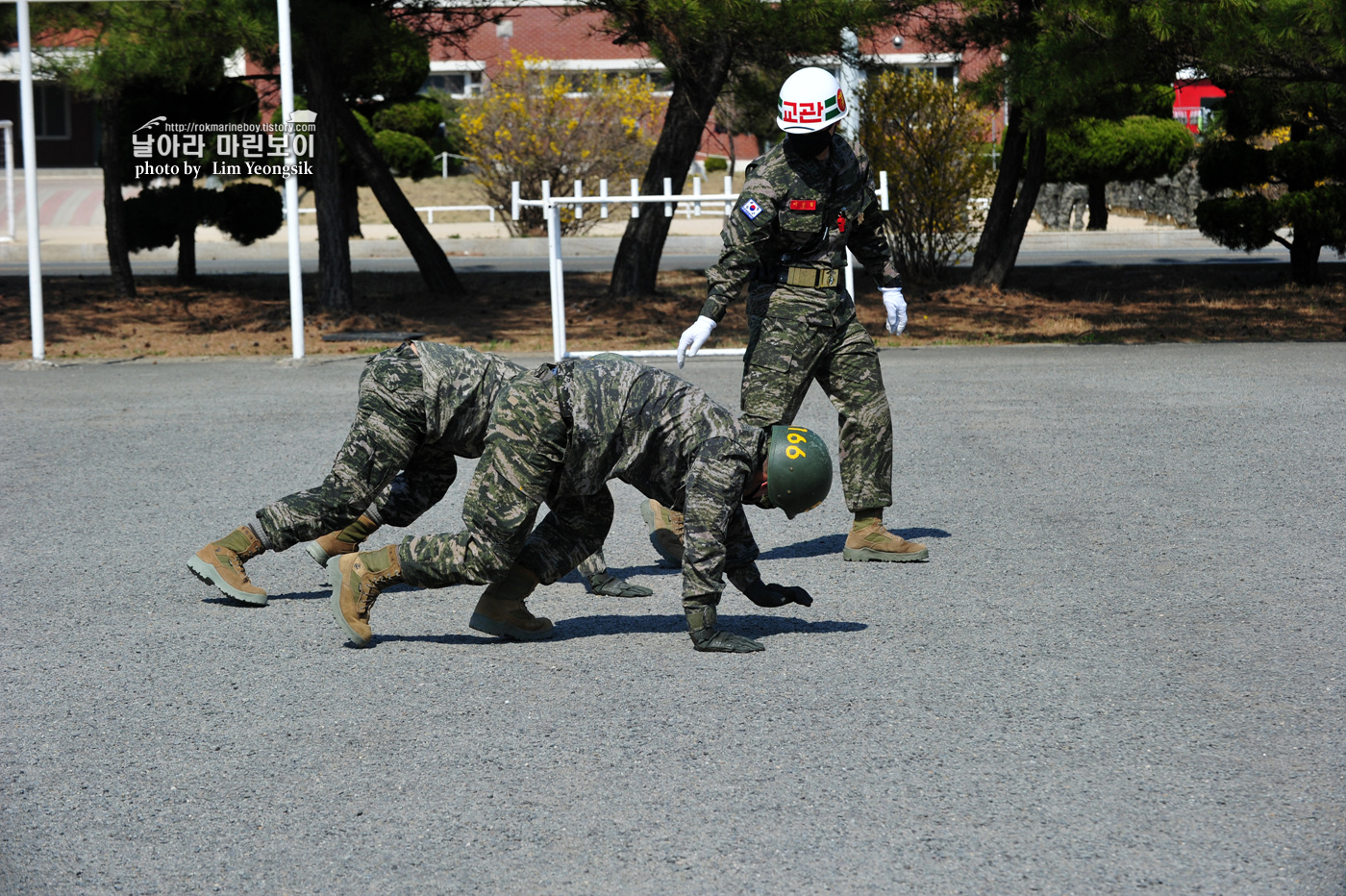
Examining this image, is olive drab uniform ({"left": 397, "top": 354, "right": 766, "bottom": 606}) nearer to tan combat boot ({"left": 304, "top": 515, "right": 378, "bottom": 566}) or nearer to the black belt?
tan combat boot ({"left": 304, "top": 515, "right": 378, "bottom": 566})

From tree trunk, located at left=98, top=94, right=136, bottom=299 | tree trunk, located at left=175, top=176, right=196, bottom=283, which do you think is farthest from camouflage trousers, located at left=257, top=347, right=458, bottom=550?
tree trunk, located at left=175, top=176, right=196, bottom=283

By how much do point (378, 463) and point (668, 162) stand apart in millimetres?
12188

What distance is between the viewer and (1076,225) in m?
31.1

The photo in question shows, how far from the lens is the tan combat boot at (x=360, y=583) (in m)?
4.80

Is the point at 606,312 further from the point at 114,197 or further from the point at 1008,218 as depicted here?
the point at 114,197

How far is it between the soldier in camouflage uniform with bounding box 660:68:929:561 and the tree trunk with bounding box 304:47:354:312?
10922 millimetres

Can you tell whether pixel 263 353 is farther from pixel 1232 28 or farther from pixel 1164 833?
pixel 1164 833

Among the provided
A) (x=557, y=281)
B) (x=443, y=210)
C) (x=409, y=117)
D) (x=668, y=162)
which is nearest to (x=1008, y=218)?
(x=668, y=162)

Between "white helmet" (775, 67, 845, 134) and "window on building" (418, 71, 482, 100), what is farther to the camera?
"window on building" (418, 71, 482, 100)

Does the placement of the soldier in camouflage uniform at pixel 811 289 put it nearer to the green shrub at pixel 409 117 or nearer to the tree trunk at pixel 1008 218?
the tree trunk at pixel 1008 218

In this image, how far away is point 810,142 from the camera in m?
5.90

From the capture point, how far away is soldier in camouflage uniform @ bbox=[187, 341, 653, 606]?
4.98 meters

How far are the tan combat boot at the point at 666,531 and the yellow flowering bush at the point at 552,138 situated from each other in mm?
19629

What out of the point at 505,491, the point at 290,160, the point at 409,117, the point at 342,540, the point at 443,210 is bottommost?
the point at 342,540
